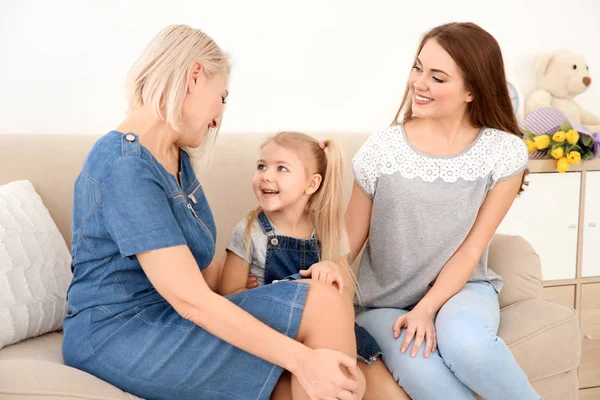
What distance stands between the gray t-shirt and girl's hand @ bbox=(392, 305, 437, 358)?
0.49 feet

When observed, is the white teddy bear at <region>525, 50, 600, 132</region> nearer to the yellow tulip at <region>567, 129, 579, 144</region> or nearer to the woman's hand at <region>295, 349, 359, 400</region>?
the yellow tulip at <region>567, 129, 579, 144</region>

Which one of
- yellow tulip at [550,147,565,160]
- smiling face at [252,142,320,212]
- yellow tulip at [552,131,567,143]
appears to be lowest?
yellow tulip at [550,147,565,160]

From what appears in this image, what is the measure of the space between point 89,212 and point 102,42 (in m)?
1.15

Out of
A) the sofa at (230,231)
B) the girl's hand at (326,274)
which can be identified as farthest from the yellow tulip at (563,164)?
the girl's hand at (326,274)

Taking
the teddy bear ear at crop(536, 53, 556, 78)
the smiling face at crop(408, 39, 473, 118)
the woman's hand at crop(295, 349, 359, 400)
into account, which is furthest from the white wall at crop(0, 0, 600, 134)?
the woman's hand at crop(295, 349, 359, 400)

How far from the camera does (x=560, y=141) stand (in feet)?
8.54

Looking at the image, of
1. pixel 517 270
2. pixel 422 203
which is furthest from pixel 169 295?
pixel 517 270

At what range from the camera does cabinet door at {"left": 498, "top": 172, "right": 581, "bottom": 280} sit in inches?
105

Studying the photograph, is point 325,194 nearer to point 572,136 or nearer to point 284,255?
point 284,255

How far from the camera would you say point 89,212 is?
1263 mm

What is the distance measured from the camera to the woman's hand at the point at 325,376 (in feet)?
3.84

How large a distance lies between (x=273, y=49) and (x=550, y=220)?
1277mm

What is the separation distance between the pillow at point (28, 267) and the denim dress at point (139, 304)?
22 centimetres

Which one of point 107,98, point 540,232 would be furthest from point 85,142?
point 540,232
